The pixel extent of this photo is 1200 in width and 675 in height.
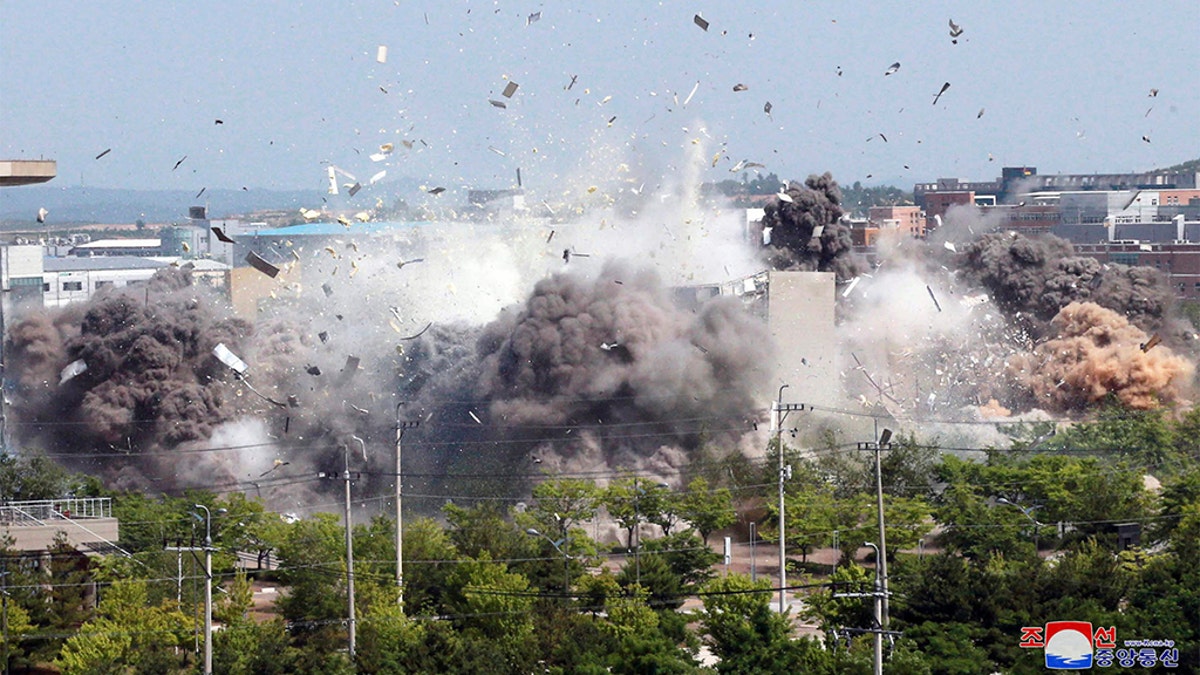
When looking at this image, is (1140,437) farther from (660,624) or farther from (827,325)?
(660,624)

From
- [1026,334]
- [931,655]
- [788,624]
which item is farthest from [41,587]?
[1026,334]

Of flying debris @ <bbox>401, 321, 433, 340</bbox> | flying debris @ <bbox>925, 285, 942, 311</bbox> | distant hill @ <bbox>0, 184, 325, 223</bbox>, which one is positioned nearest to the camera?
flying debris @ <bbox>401, 321, 433, 340</bbox>

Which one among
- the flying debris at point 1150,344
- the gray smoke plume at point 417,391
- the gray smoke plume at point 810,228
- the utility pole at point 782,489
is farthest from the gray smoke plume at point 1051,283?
the gray smoke plume at point 417,391

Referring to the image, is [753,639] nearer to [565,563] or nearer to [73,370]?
[565,563]

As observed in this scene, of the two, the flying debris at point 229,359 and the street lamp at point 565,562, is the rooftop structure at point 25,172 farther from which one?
the flying debris at point 229,359

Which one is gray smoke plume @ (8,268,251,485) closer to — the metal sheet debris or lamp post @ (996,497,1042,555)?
the metal sheet debris

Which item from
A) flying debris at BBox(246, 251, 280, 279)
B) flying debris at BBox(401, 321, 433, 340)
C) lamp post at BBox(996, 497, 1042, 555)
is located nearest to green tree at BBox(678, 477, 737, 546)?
lamp post at BBox(996, 497, 1042, 555)
